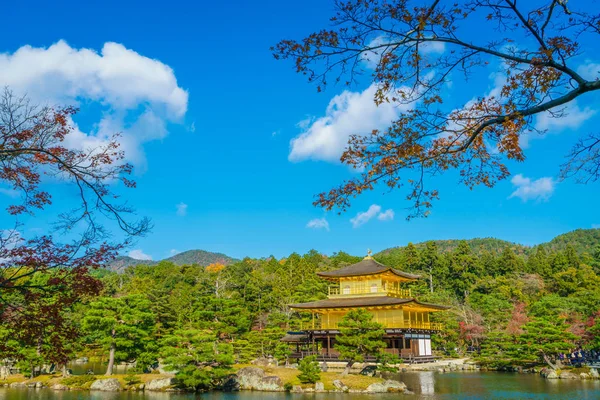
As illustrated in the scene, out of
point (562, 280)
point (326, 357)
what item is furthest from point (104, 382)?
point (562, 280)

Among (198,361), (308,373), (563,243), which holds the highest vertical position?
(563,243)

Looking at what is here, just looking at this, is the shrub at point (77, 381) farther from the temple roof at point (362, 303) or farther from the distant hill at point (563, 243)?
the distant hill at point (563, 243)

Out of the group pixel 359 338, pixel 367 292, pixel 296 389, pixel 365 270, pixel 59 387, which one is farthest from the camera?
pixel 367 292

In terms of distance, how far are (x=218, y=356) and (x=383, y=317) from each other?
1134cm

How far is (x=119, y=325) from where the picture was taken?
23.1m

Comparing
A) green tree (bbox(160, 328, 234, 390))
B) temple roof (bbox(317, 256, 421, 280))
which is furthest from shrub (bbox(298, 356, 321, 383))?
temple roof (bbox(317, 256, 421, 280))

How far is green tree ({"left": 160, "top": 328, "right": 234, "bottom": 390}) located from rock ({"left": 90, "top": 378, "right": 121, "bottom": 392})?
2672 millimetres

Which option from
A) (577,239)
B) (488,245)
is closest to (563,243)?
(577,239)

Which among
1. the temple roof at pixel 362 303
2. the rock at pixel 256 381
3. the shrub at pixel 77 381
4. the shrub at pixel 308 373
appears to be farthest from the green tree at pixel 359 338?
the shrub at pixel 77 381

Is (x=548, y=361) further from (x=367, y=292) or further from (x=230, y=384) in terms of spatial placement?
(x=230, y=384)

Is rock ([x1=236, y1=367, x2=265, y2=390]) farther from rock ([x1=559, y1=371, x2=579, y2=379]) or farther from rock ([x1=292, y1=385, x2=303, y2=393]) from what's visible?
rock ([x1=559, y1=371, x2=579, y2=379])

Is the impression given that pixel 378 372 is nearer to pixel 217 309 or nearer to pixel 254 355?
pixel 254 355

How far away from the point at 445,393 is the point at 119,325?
15.4m

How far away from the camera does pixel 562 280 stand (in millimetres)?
42031
